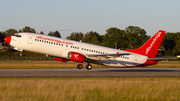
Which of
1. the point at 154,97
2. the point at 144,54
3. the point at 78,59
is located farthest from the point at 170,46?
the point at 154,97

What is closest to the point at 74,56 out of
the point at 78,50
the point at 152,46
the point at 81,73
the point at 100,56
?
the point at 78,50

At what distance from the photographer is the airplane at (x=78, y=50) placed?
33.3m

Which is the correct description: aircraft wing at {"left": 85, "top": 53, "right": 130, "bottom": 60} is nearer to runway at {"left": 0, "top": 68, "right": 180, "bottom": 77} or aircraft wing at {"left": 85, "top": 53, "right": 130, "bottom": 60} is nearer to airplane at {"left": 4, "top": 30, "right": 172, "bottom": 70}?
airplane at {"left": 4, "top": 30, "right": 172, "bottom": 70}

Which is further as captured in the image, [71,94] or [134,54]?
[134,54]

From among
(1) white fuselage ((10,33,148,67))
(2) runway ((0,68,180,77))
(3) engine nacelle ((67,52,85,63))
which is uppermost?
(1) white fuselage ((10,33,148,67))

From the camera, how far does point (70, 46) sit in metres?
34.8

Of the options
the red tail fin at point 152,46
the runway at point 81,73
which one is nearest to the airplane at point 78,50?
the red tail fin at point 152,46

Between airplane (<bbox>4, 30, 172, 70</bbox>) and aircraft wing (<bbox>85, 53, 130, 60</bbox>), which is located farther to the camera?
aircraft wing (<bbox>85, 53, 130, 60</bbox>)

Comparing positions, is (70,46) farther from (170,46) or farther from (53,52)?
(170,46)

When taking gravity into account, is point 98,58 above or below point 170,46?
below

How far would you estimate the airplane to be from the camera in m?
33.3

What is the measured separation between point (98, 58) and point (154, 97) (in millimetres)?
21598

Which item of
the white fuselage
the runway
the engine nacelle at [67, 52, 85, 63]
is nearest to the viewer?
the runway

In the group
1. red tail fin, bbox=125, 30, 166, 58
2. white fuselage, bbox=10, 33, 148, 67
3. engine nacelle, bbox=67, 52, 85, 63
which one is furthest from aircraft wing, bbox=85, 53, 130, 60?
red tail fin, bbox=125, 30, 166, 58
